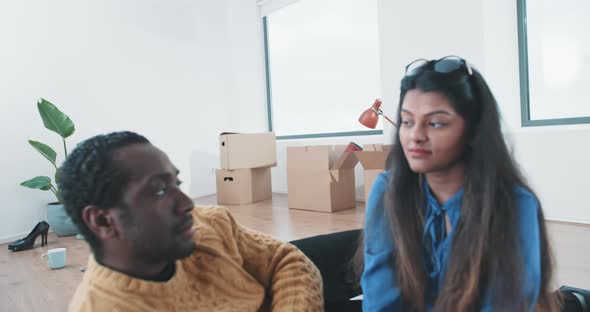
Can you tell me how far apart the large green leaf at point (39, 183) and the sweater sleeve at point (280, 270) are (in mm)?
2862

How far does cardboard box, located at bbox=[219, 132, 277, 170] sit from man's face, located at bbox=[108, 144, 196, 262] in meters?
3.49

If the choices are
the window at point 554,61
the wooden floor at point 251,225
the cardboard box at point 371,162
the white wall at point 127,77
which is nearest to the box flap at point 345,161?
the cardboard box at point 371,162

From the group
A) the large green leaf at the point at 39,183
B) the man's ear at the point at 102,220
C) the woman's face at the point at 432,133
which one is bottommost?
the large green leaf at the point at 39,183

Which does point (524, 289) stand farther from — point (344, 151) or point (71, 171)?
point (344, 151)

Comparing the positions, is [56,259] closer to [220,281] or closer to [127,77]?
[220,281]

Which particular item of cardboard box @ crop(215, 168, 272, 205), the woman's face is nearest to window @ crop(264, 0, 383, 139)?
cardboard box @ crop(215, 168, 272, 205)

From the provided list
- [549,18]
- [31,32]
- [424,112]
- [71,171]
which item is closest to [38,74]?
[31,32]

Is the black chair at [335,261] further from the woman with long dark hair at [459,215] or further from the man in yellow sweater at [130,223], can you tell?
the man in yellow sweater at [130,223]

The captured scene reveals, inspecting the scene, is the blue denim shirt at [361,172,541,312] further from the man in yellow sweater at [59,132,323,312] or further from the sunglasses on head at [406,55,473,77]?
the man in yellow sweater at [59,132,323,312]

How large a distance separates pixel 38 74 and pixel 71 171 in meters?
3.39

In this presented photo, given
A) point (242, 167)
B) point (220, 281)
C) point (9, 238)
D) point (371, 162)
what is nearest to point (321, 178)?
point (371, 162)

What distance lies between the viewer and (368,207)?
3.22 ft

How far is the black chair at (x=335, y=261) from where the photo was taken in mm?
1115

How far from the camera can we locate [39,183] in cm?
323
